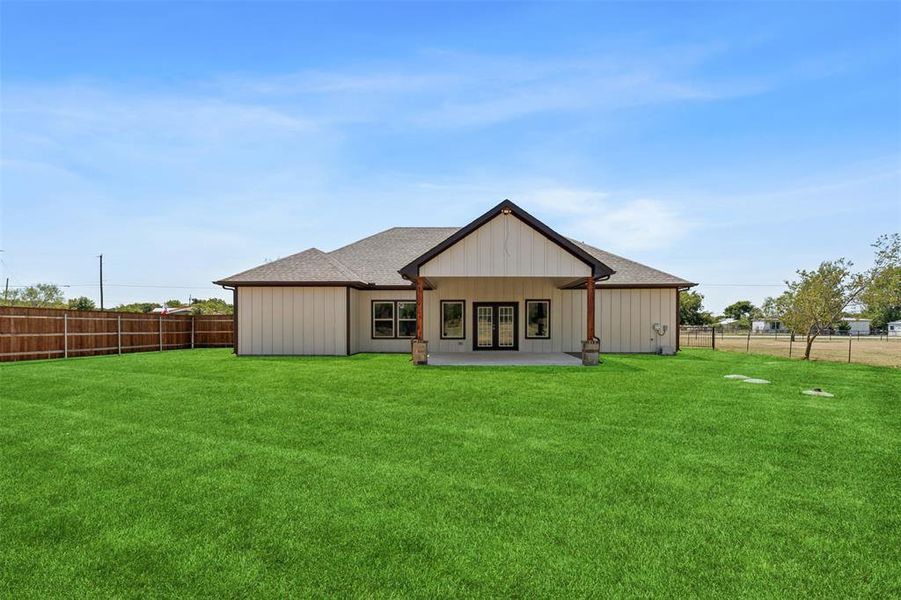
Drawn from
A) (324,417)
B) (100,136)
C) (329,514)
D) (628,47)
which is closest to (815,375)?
(628,47)

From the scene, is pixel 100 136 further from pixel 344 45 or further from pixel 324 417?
pixel 324 417

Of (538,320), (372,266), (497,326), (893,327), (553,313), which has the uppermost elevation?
(372,266)

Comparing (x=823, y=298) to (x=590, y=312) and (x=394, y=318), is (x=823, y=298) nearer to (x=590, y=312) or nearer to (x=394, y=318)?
(x=590, y=312)

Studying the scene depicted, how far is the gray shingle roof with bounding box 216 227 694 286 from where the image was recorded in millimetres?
17844

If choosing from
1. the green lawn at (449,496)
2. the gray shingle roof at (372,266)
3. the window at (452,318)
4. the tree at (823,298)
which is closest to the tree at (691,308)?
the tree at (823,298)

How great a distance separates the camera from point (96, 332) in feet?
60.6

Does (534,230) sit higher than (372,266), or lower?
higher

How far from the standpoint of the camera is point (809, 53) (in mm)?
12203

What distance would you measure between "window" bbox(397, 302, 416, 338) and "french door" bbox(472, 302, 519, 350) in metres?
2.51

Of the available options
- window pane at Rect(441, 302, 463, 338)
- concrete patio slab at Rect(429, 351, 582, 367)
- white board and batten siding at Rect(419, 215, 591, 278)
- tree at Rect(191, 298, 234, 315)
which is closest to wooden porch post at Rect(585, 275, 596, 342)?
white board and batten siding at Rect(419, 215, 591, 278)

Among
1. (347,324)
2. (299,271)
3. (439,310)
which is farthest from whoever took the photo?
(439,310)

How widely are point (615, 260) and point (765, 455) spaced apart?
53.1 ft

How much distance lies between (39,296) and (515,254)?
58.6 m

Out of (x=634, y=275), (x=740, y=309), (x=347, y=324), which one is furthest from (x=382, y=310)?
(x=740, y=309)
